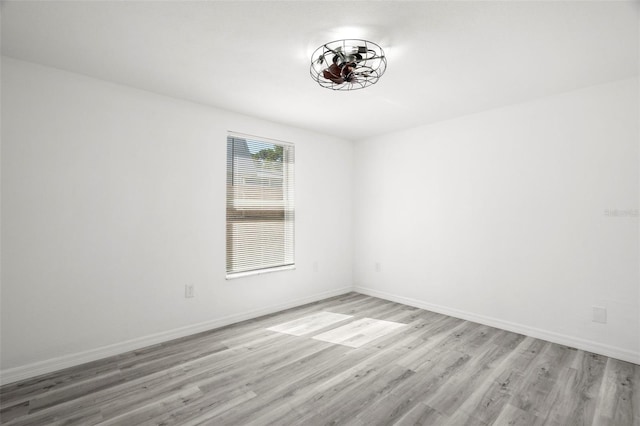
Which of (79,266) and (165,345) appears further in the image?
(165,345)

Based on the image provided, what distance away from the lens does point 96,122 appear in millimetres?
2785

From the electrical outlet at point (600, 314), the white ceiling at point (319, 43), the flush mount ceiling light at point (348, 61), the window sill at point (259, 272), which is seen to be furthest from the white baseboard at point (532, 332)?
the flush mount ceiling light at point (348, 61)

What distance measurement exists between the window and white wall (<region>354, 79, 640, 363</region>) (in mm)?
1542

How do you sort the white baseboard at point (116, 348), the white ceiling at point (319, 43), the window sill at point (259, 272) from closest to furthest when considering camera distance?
the white ceiling at point (319, 43) < the white baseboard at point (116, 348) < the window sill at point (259, 272)

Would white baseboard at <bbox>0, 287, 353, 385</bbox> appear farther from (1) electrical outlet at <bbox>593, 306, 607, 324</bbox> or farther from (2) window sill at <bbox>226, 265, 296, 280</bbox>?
(1) electrical outlet at <bbox>593, 306, 607, 324</bbox>

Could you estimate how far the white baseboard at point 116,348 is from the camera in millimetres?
2422

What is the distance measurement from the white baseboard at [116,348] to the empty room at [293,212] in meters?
0.01

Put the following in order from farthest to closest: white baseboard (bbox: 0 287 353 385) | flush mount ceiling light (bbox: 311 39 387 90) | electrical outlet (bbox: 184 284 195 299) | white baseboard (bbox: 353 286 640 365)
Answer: electrical outlet (bbox: 184 284 195 299) < white baseboard (bbox: 353 286 640 365) < white baseboard (bbox: 0 287 353 385) < flush mount ceiling light (bbox: 311 39 387 90)

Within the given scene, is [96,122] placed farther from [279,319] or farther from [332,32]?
[279,319]

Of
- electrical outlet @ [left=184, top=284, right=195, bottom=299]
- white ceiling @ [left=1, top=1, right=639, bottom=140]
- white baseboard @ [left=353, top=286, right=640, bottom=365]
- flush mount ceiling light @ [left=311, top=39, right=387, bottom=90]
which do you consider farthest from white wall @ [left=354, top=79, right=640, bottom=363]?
electrical outlet @ [left=184, top=284, right=195, bottom=299]

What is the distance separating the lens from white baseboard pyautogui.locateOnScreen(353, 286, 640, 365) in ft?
9.09

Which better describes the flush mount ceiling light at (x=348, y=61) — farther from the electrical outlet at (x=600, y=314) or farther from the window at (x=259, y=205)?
the electrical outlet at (x=600, y=314)

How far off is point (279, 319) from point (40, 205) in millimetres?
2590

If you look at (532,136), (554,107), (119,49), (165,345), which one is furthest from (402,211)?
(119,49)
